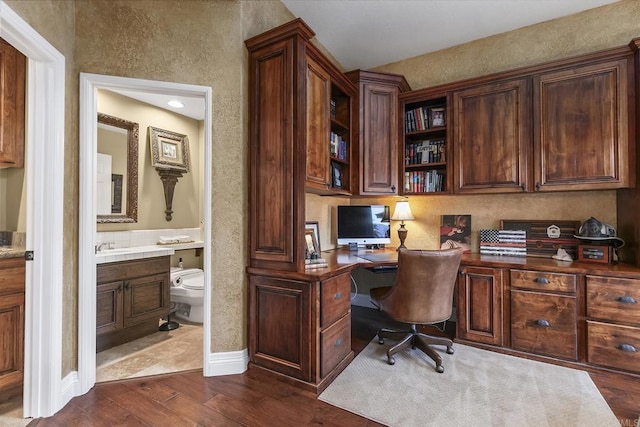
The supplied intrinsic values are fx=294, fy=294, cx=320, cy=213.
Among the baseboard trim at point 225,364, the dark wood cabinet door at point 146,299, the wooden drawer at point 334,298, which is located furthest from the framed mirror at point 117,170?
the wooden drawer at point 334,298

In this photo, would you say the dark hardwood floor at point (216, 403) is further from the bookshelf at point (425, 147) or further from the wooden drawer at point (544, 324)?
the bookshelf at point (425, 147)

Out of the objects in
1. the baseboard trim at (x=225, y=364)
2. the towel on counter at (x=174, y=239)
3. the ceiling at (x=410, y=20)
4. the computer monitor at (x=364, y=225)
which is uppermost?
the ceiling at (x=410, y=20)

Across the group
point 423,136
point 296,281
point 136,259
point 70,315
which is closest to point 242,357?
point 296,281

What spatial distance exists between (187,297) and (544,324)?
10.7ft

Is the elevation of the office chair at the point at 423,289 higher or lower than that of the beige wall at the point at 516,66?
lower

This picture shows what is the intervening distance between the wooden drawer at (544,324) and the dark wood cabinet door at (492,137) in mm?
950

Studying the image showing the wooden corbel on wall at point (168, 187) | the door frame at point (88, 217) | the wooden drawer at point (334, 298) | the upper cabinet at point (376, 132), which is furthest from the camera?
the wooden corbel on wall at point (168, 187)

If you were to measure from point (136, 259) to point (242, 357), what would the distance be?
139 cm

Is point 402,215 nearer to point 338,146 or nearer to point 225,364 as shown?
point 338,146

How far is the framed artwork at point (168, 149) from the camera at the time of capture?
353 cm

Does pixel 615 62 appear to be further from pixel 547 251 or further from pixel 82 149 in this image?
pixel 82 149

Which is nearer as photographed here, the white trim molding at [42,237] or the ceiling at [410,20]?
the white trim molding at [42,237]

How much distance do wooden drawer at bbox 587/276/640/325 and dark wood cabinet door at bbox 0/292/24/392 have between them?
3918 millimetres

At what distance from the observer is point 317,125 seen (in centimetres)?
242
